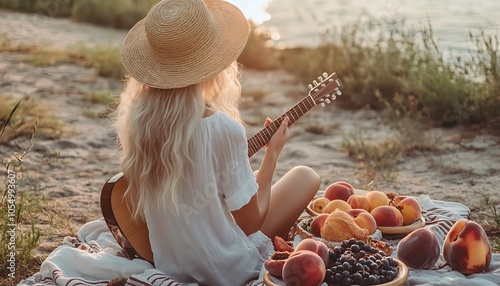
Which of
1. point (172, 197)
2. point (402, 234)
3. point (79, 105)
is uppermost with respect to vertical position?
point (172, 197)

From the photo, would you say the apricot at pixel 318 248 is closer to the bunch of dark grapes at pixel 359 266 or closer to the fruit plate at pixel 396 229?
the bunch of dark grapes at pixel 359 266

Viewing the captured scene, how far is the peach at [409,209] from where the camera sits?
4.02 m

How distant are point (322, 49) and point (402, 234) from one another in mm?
4962

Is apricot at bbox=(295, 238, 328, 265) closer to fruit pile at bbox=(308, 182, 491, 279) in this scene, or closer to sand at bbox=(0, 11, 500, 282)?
fruit pile at bbox=(308, 182, 491, 279)

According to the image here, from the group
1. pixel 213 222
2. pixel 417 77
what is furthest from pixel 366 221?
pixel 417 77

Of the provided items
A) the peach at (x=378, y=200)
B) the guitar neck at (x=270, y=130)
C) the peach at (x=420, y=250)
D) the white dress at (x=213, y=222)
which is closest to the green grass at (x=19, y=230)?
the white dress at (x=213, y=222)

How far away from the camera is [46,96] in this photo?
788 centimetres

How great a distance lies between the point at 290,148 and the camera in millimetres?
6648

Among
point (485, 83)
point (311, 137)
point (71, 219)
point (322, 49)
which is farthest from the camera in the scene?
point (322, 49)

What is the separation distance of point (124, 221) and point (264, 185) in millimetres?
673

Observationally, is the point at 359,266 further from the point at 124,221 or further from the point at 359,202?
the point at 124,221

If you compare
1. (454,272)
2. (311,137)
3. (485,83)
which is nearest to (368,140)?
(311,137)

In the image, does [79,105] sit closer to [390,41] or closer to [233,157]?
[390,41]

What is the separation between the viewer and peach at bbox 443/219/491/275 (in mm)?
3430
